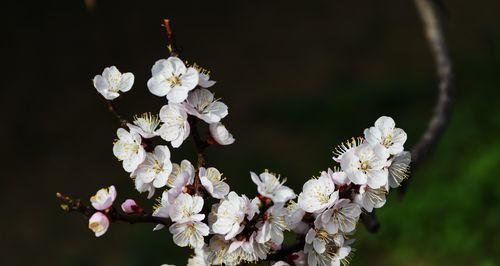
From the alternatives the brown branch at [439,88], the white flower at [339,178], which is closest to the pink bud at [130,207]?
the white flower at [339,178]

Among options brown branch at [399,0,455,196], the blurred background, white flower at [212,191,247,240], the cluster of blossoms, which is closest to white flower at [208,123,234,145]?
the cluster of blossoms

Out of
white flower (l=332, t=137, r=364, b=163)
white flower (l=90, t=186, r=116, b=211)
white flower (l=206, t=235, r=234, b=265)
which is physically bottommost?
white flower (l=90, t=186, r=116, b=211)

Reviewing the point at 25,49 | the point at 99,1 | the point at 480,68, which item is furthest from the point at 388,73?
the point at 25,49

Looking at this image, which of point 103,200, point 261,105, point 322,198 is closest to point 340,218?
point 322,198

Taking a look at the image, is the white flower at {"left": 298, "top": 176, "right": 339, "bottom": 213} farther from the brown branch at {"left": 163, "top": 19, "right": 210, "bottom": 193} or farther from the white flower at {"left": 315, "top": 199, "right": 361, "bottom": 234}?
the brown branch at {"left": 163, "top": 19, "right": 210, "bottom": 193}

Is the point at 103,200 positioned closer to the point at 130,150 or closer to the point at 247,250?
the point at 130,150

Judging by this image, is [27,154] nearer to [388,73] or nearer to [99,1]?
[99,1]
